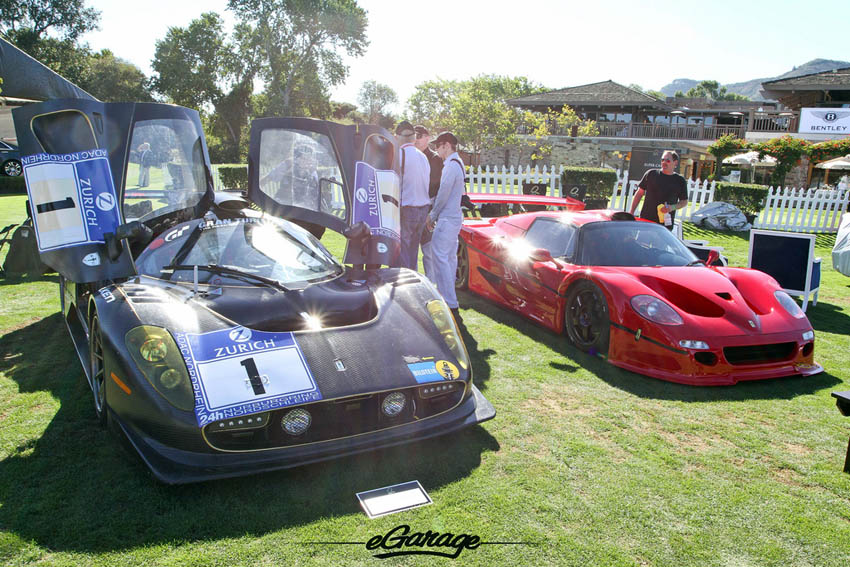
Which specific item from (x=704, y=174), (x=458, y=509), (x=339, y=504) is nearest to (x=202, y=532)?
(x=339, y=504)

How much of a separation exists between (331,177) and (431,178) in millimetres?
2382

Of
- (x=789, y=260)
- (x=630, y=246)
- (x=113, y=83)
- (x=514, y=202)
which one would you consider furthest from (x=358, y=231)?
(x=113, y=83)

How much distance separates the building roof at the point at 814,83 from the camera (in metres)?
29.2

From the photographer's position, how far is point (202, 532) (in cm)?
246

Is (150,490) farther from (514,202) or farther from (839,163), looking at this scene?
(839,163)

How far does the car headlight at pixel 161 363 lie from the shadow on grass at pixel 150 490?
1.46ft

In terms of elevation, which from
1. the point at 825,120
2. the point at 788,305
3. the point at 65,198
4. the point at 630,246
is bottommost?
the point at 788,305

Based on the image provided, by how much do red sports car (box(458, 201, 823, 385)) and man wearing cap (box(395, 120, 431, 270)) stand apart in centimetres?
96

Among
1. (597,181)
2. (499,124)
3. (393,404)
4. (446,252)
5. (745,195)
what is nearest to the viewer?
(393,404)

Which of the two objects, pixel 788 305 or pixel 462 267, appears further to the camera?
pixel 462 267

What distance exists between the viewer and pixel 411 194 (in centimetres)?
602

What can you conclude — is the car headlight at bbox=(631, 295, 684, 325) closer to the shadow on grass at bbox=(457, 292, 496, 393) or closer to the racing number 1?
the shadow on grass at bbox=(457, 292, 496, 393)

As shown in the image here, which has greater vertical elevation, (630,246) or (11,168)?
(11,168)

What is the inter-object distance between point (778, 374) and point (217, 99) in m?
53.6
